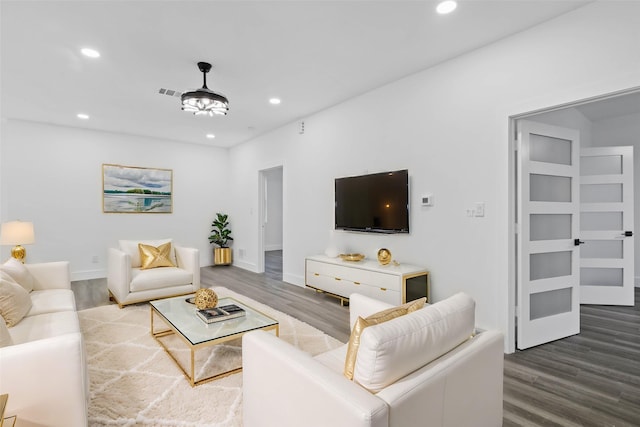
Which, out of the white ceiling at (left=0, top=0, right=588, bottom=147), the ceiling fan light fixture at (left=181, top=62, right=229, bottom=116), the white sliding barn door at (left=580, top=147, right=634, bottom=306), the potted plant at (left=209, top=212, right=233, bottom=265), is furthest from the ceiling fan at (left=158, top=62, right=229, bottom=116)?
the white sliding barn door at (left=580, top=147, right=634, bottom=306)

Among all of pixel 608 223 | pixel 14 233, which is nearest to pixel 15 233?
pixel 14 233

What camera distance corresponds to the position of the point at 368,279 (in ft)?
12.1

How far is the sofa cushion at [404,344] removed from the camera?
1183 mm

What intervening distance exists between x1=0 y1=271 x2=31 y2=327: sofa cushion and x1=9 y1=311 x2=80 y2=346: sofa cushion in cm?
6

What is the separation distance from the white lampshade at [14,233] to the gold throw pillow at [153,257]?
119 cm

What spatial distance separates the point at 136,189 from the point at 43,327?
4508 millimetres

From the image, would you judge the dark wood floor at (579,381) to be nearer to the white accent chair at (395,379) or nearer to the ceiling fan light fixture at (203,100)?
the white accent chair at (395,379)

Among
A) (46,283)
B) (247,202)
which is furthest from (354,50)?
(247,202)

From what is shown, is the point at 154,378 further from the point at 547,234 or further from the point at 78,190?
the point at 78,190

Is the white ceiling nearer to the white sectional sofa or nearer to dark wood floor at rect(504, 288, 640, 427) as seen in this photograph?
the white sectional sofa

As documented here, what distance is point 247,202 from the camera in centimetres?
676

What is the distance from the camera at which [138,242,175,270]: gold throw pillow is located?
4.34 metres

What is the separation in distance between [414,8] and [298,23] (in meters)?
0.92

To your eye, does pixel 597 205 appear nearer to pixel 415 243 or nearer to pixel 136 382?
pixel 415 243
